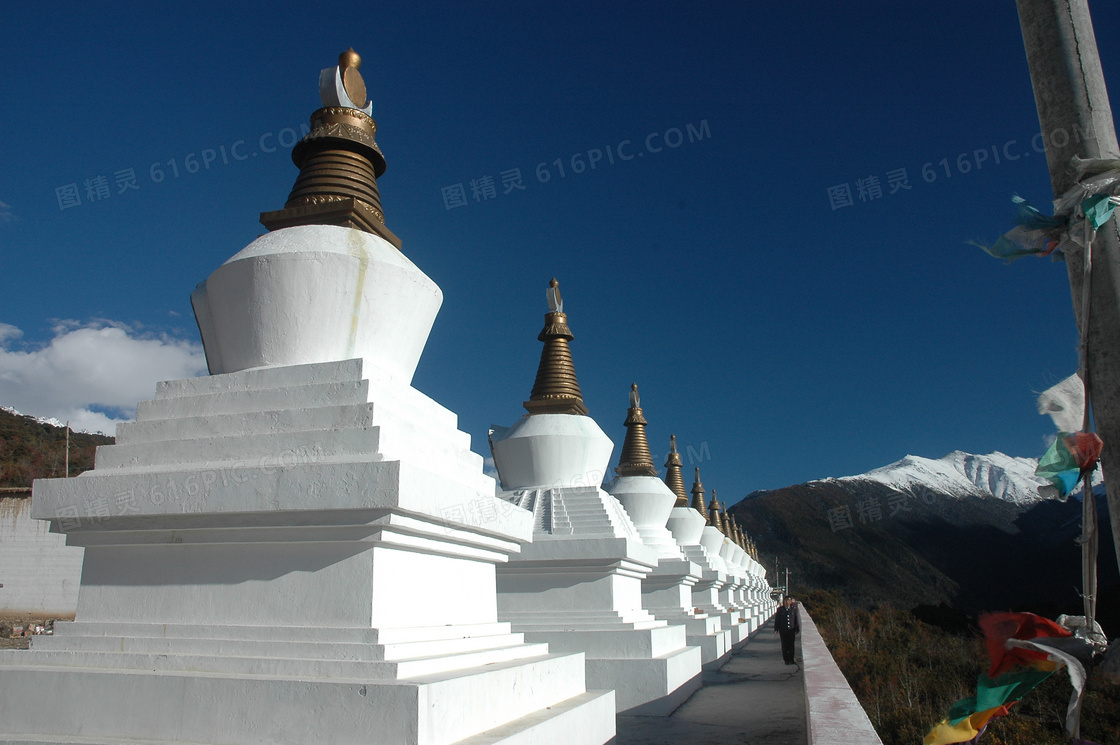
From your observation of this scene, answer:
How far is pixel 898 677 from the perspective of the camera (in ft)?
36.5

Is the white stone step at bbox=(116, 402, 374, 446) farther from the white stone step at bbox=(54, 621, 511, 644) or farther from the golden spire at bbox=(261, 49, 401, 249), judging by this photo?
the golden spire at bbox=(261, 49, 401, 249)

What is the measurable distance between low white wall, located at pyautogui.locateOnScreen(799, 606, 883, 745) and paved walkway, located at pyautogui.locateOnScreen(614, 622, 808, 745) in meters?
0.57

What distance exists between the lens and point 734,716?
325 inches

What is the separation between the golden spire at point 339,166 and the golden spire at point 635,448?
9.94 m

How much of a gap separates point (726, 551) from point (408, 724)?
25.4 metres

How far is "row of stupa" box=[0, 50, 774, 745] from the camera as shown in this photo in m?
3.76

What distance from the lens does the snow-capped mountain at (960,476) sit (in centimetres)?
15538

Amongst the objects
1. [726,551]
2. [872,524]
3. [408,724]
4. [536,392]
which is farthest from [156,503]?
[872,524]

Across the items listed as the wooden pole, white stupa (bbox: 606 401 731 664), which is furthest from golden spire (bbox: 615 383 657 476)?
the wooden pole

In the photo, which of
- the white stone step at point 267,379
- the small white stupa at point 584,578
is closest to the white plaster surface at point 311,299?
the white stone step at point 267,379

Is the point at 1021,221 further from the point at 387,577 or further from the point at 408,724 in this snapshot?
the point at 387,577

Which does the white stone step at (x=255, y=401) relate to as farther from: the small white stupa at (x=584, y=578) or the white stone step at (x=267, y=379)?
the small white stupa at (x=584, y=578)

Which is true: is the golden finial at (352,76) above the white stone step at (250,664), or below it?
above

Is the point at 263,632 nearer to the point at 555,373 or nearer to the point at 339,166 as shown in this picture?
the point at 339,166
